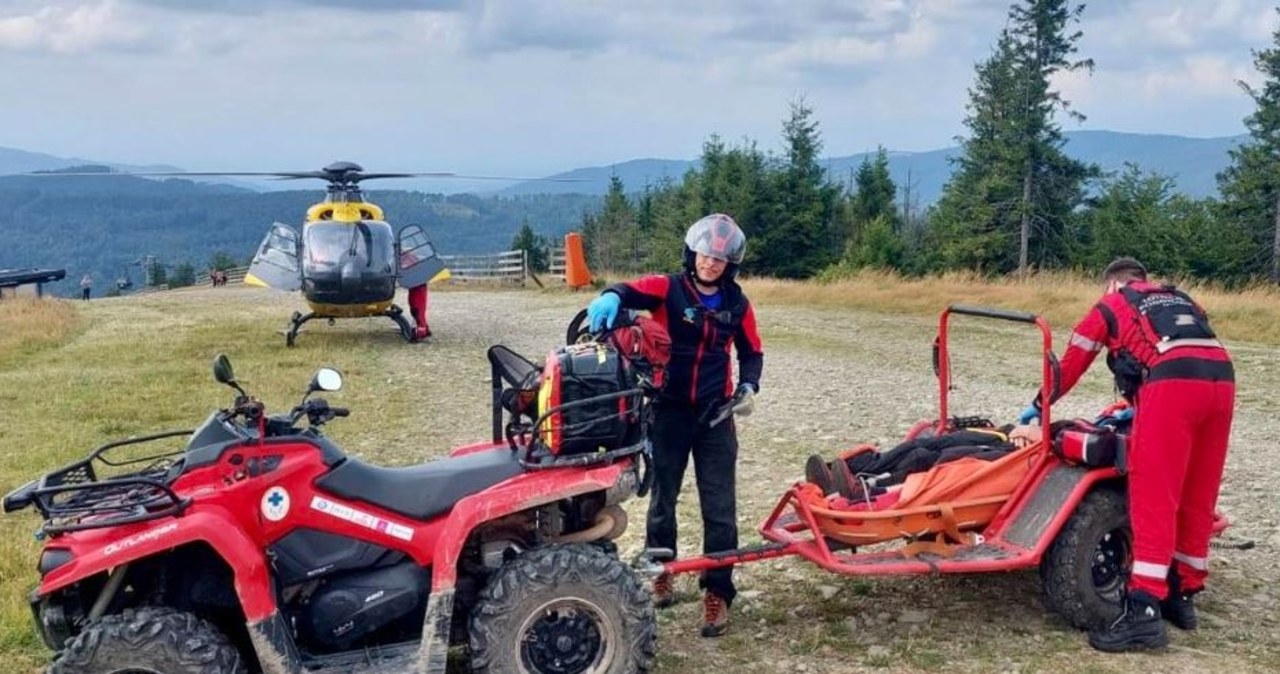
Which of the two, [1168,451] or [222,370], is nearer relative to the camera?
[222,370]

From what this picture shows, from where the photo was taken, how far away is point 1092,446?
5.39 m

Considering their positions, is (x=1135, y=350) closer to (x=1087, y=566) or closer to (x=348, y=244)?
(x=1087, y=566)

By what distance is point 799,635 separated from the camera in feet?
17.9

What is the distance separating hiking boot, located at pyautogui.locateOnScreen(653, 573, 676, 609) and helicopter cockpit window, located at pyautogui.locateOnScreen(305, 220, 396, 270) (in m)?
12.8

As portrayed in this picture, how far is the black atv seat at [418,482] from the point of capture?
4.35 m

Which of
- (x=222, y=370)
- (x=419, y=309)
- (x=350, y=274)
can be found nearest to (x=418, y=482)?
(x=222, y=370)

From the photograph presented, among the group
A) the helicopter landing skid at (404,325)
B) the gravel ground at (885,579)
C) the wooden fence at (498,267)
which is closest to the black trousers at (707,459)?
the gravel ground at (885,579)

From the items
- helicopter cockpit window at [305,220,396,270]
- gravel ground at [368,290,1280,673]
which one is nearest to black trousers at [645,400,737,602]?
gravel ground at [368,290,1280,673]

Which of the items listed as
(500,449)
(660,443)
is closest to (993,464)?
(660,443)

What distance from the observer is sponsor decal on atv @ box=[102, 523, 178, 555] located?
3951mm

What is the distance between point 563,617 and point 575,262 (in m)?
24.2

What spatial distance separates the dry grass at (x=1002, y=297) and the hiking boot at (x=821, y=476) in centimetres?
1438

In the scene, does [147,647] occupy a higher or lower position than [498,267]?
higher

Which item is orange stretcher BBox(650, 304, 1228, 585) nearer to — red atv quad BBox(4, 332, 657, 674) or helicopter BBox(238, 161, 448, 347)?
red atv quad BBox(4, 332, 657, 674)
